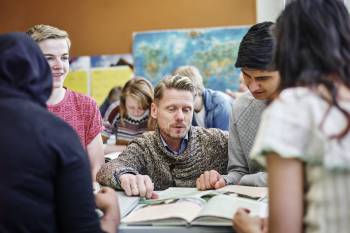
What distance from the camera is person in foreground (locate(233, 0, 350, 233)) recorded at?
100 centimetres

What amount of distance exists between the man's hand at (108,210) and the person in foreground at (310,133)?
1.50ft

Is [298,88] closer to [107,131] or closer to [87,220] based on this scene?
[87,220]

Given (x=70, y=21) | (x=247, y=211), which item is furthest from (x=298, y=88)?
(x=70, y=21)

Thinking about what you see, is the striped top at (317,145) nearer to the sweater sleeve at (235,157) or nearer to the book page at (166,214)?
the book page at (166,214)

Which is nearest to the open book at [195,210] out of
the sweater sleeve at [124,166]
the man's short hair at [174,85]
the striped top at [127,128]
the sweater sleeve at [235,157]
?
the sweater sleeve at [124,166]

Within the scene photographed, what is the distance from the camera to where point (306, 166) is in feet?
3.43

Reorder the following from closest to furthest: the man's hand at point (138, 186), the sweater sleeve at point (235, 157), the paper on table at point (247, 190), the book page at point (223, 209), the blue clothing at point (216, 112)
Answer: the book page at point (223, 209) < the paper on table at point (247, 190) < the man's hand at point (138, 186) < the sweater sleeve at point (235, 157) < the blue clothing at point (216, 112)

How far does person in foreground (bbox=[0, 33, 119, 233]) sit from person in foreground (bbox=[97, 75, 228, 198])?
0.86 meters

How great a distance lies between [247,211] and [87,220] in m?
0.44

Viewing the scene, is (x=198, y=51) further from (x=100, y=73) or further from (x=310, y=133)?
(x=310, y=133)

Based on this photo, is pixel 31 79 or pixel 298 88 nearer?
pixel 298 88

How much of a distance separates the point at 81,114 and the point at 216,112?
41.5 inches

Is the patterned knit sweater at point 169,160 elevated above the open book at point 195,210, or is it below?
below

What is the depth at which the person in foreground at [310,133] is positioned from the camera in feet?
3.28
